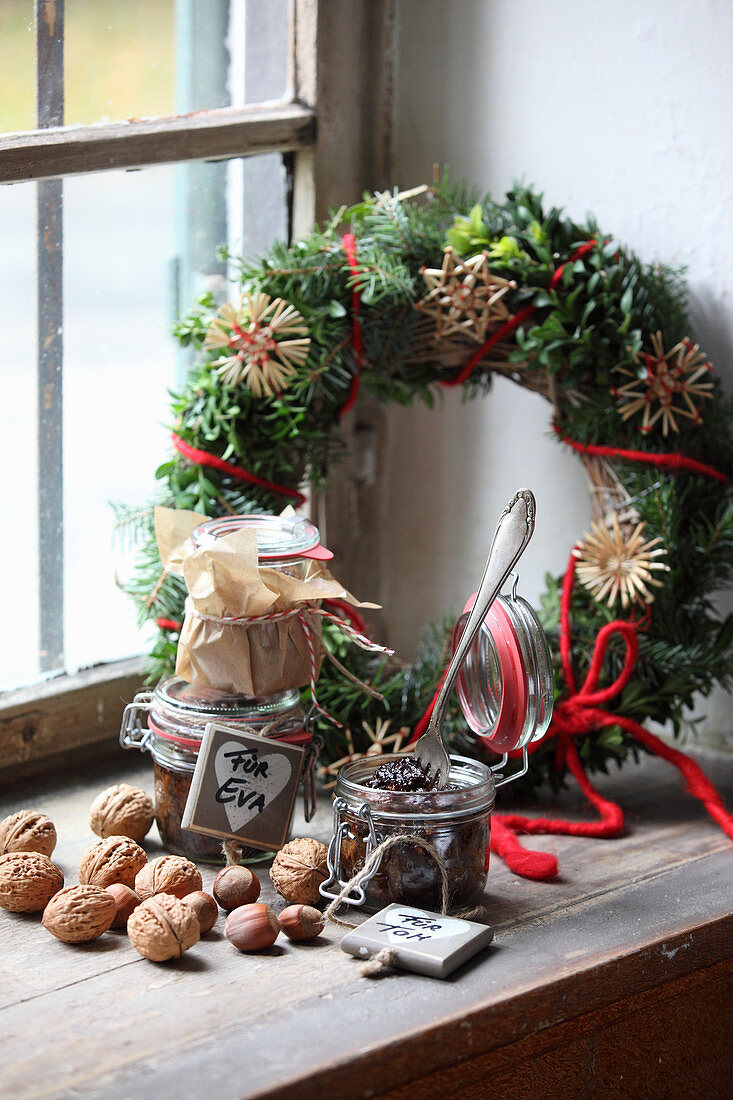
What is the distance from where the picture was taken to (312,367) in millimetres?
1085

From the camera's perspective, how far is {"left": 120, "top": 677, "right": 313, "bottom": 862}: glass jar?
923 mm

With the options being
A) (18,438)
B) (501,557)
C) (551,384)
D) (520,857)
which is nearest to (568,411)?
(551,384)

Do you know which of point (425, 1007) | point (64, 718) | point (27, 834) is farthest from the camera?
point (64, 718)

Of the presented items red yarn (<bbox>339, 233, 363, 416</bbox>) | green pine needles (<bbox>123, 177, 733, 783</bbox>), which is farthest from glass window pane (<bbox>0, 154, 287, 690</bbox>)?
red yarn (<bbox>339, 233, 363, 416</bbox>)

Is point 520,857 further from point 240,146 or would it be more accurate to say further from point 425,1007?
point 240,146

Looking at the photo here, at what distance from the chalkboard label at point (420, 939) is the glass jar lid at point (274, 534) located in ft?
0.94

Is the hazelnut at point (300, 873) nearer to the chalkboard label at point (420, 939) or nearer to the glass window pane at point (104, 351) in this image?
the chalkboard label at point (420, 939)

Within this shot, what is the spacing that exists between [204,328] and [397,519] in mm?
447

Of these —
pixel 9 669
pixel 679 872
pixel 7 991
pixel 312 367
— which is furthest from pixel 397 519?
pixel 7 991

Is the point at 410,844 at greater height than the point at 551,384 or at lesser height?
lesser

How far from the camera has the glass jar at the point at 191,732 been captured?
92 centimetres

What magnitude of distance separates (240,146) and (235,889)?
0.78 m

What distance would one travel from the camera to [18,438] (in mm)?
1143

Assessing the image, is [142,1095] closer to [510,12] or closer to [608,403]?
[608,403]
